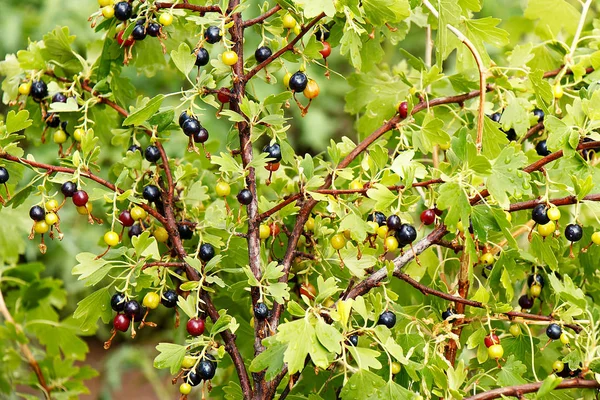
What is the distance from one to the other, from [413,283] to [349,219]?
170 millimetres

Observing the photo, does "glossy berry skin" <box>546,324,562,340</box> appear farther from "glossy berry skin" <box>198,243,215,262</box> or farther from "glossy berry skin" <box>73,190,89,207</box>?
"glossy berry skin" <box>73,190,89,207</box>

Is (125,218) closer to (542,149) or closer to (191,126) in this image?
(191,126)

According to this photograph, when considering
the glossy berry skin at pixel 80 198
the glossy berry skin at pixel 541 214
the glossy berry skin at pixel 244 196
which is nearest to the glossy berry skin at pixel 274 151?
the glossy berry skin at pixel 244 196

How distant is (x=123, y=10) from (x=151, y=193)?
28 cm

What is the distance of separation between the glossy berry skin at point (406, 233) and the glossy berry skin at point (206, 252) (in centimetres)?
29

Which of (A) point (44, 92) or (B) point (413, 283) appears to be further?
(A) point (44, 92)

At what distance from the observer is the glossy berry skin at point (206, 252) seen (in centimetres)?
115

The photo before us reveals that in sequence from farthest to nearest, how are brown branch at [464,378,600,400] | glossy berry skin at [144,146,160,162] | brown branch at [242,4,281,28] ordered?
glossy berry skin at [144,146,160,162], brown branch at [242,4,281,28], brown branch at [464,378,600,400]

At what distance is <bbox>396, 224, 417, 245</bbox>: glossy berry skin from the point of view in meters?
1.05

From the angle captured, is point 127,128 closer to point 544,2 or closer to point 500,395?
point 500,395

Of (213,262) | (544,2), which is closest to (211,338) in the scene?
(213,262)

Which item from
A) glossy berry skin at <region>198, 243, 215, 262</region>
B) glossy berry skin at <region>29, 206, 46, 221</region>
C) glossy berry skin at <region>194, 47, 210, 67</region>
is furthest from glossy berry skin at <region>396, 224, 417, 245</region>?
glossy berry skin at <region>29, 206, 46, 221</region>

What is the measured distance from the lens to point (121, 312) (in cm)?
110

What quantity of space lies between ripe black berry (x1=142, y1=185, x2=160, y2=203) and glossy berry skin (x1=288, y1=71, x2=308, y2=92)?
28cm
